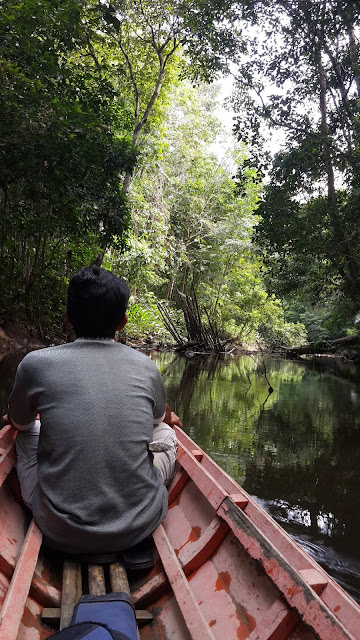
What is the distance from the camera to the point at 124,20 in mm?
11648

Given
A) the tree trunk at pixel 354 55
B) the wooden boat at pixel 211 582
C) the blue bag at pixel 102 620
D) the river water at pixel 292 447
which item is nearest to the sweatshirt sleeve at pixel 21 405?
the wooden boat at pixel 211 582

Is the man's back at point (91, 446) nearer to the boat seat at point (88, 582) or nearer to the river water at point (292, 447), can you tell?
the boat seat at point (88, 582)

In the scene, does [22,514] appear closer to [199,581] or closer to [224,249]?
[199,581]

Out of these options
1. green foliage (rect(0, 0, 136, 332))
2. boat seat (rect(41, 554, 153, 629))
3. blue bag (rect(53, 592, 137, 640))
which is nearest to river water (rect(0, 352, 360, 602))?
boat seat (rect(41, 554, 153, 629))

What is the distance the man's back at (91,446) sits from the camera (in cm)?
171

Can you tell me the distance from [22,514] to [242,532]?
116 centimetres

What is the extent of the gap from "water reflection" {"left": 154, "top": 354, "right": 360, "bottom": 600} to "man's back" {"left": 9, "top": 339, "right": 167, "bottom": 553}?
1621 mm

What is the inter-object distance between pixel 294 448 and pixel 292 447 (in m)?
0.04

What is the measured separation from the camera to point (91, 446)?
1726mm

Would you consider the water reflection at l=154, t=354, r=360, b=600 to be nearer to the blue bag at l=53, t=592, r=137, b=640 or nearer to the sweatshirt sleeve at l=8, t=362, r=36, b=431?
the blue bag at l=53, t=592, r=137, b=640

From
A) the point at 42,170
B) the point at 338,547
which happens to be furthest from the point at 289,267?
the point at 338,547

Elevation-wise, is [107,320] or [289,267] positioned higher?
[289,267]

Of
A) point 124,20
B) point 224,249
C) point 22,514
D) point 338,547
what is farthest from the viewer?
point 224,249

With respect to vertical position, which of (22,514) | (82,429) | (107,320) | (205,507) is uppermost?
(107,320)
